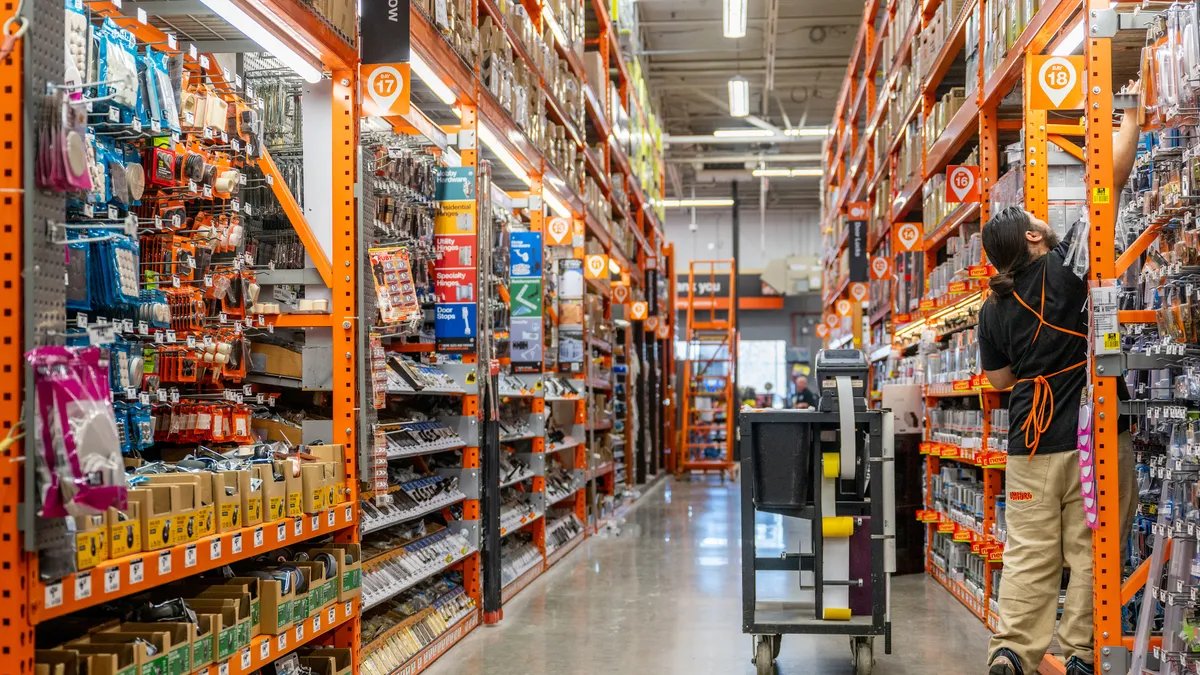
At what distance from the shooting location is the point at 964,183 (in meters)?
6.43

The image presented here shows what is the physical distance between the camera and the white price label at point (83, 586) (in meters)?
2.43

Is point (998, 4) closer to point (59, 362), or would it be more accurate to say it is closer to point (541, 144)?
point (541, 144)

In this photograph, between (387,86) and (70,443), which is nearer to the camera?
(70,443)

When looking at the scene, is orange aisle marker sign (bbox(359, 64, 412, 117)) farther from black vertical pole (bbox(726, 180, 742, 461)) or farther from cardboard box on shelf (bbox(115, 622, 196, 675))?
black vertical pole (bbox(726, 180, 742, 461))

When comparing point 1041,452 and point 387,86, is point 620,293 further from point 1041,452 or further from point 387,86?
point 1041,452

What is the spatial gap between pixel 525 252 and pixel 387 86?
10.6 feet

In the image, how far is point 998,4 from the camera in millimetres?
5887

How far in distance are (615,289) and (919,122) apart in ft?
17.6

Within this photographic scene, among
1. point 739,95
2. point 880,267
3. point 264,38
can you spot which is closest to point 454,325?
point 264,38

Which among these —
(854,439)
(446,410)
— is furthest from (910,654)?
(446,410)

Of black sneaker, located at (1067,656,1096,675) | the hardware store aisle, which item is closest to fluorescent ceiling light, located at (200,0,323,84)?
the hardware store aisle

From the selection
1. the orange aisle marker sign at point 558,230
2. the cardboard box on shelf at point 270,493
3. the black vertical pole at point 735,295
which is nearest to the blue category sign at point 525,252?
the orange aisle marker sign at point 558,230

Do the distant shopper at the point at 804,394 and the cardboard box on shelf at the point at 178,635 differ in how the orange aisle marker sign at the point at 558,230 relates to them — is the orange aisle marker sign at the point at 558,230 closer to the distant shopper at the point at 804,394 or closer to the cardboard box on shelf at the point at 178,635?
the cardboard box on shelf at the point at 178,635

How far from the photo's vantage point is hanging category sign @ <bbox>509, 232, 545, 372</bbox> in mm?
7730
